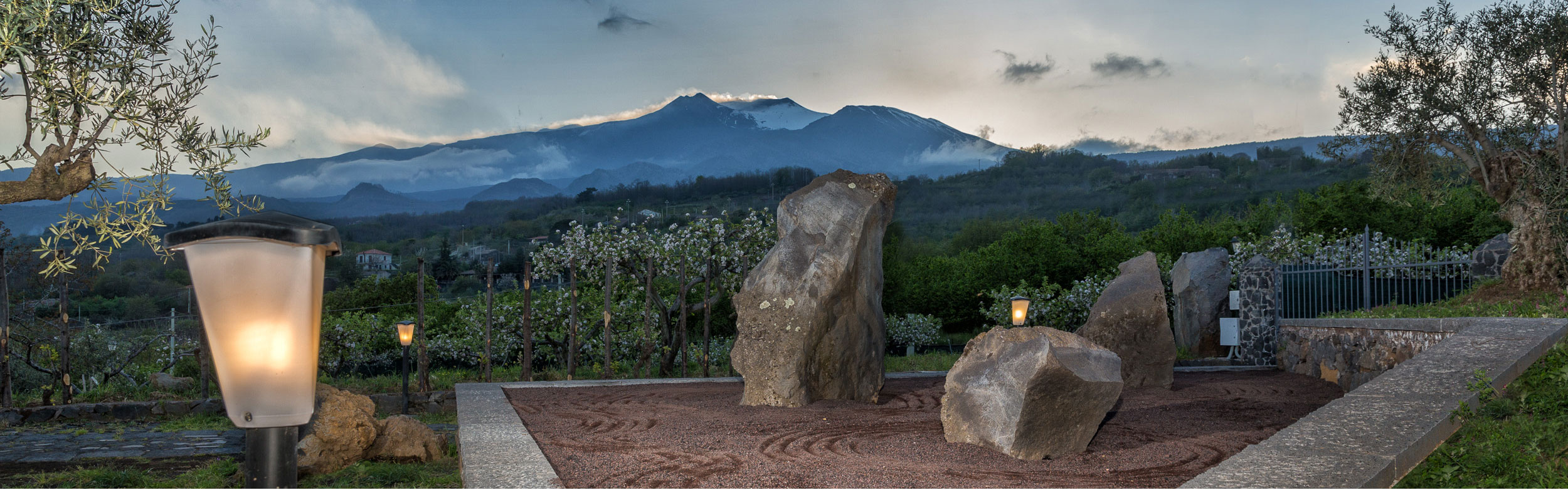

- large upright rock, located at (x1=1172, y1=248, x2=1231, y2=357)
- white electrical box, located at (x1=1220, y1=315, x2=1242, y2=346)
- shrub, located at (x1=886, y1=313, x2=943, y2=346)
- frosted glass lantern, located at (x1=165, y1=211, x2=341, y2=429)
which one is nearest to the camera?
frosted glass lantern, located at (x1=165, y1=211, x2=341, y2=429)

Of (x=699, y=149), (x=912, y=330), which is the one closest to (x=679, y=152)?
(x=699, y=149)

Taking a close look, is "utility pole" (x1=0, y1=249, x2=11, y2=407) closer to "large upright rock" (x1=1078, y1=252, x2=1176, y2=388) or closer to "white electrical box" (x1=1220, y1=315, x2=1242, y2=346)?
"large upright rock" (x1=1078, y1=252, x2=1176, y2=388)

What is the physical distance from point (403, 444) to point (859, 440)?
163 inches

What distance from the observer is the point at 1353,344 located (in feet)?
32.6

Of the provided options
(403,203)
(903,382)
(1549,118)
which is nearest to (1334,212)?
(1549,118)

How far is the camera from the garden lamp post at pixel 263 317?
193cm

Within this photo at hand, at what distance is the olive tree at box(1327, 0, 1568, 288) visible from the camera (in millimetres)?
10547

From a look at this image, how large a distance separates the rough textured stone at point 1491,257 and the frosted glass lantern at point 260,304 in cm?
1893

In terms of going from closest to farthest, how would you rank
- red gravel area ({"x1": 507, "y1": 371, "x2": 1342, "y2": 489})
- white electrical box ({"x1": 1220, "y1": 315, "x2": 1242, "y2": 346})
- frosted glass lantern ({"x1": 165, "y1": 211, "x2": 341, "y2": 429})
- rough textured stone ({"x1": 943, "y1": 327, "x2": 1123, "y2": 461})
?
frosted glass lantern ({"x1": 165, "y1": 211, "x2": 341, "y2": 429}) → red gravel area ({"x1": 507, "y1": 371, "x2": 1342, "y2": 489}) → rough textured stone ({"x1": 943, "y1": 327, "x2": 1123, "y2": 461}) → white electrical box ({"x1": 1220, "y1": 315, "x2": 1242, "y2": 346})

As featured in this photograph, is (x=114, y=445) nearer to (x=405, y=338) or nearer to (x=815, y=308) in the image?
(x=405, y=338)

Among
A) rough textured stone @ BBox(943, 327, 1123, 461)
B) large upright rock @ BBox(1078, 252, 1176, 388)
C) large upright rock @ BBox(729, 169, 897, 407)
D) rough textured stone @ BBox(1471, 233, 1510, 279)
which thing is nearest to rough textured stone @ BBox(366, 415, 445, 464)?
large upright rock @ BBox(729, 169, 897, 407)

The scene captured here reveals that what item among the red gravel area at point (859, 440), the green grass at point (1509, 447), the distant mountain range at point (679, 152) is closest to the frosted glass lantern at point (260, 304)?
the red gravel area at point (859, 440)

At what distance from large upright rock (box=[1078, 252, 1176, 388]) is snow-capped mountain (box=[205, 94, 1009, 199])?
104m

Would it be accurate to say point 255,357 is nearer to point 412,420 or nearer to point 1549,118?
point 412,420
